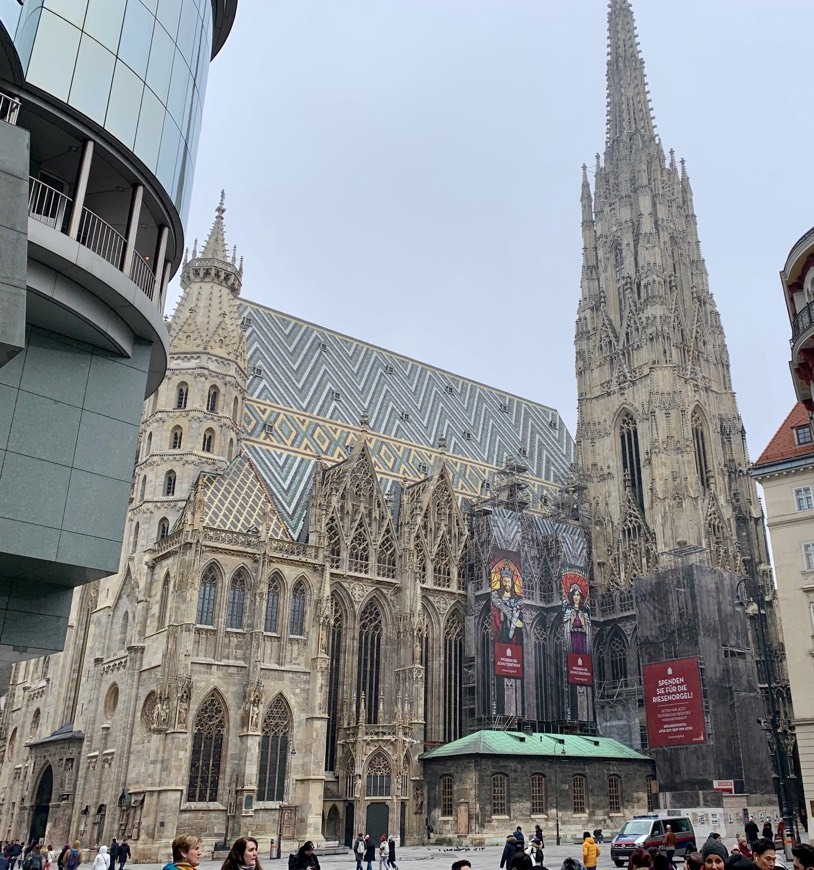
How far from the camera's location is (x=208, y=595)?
41156 millimetres

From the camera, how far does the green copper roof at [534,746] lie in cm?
4450

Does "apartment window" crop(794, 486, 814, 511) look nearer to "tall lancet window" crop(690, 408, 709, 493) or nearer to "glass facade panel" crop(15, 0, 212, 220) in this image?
"tall lancet window" crop(690, 408, 709, 493)

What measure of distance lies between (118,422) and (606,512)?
147 feet

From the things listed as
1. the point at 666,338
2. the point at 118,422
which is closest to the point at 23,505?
the point at 118,422

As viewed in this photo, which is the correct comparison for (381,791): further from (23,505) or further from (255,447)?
(23,505)

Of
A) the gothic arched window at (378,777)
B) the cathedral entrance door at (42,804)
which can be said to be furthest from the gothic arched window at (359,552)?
the cathedral entrance door at (42,804)

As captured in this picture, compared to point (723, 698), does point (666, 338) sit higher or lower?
higher

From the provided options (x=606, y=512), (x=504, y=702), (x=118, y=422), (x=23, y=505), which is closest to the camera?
(x=23, y=505)

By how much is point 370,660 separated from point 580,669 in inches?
544

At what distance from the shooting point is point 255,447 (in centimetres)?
5044

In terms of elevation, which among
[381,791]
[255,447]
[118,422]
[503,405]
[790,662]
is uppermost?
[503,405]

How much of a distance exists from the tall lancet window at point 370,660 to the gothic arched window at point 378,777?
2.72 meters

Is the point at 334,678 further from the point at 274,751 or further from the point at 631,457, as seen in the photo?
the point at 631,457

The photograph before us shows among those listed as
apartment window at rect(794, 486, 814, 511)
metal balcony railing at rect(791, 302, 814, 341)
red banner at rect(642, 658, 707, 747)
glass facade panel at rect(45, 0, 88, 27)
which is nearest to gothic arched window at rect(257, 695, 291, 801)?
red banner at rect(642, 658, 707, 747)
